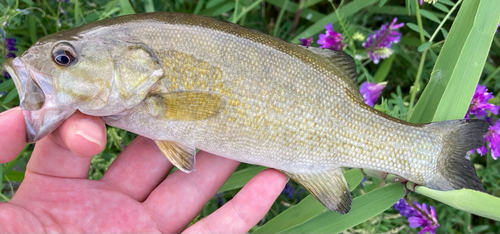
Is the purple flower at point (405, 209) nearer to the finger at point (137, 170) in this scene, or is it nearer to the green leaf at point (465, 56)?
the green leaf at point (465, 56)

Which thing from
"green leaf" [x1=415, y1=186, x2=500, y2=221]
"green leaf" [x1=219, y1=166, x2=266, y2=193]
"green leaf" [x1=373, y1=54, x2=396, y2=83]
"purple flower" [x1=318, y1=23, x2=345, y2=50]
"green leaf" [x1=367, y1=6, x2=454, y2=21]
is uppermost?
"green leaf" [x1=367, y1=6, x2=454, y2=21]

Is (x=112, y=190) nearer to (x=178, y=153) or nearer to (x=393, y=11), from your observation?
(x=178, y=153)

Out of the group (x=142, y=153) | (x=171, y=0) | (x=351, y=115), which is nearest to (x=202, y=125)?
(x=142, y=153)

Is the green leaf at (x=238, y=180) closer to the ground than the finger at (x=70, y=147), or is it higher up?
closer to the ground

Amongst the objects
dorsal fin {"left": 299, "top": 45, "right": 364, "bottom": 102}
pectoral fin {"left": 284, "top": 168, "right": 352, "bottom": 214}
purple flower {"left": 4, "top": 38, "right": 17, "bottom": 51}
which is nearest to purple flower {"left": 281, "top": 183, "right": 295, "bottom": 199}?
pectoral fin {"left": 284, "top": 168, "right": 352, "bottom": 214}

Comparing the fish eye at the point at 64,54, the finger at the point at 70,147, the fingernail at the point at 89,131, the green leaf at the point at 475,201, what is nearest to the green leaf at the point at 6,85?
the finger at the point at 70,147

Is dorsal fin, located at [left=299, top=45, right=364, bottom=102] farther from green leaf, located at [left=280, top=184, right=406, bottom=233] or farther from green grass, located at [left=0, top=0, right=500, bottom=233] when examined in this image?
green leaf, located at [left=280, top=184, right=406, bottom=233]
